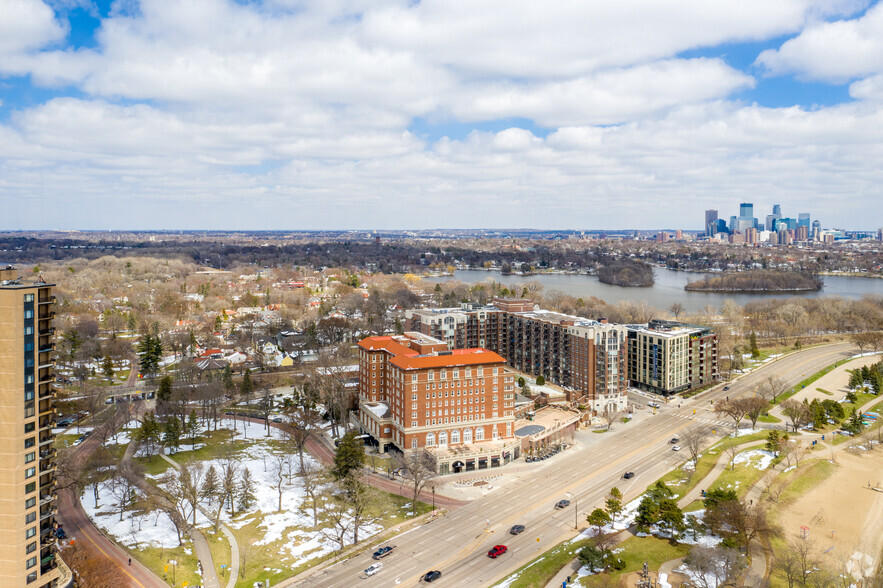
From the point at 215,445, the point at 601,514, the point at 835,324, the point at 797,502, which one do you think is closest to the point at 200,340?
the point at 215,445

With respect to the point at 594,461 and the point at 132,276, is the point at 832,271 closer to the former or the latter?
the point at 594,461

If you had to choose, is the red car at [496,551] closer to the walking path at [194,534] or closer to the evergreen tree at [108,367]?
the walking path at [194,534]

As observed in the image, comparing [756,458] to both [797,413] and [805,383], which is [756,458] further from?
[805,383]

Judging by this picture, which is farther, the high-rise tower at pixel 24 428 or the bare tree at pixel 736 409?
the bare tree at pixel 736 409

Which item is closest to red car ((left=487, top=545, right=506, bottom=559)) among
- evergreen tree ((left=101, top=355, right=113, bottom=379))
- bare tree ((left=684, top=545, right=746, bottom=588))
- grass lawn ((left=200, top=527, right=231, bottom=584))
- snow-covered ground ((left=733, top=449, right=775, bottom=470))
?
bare tree ((left=684, top=545, right=746, bottom=588))

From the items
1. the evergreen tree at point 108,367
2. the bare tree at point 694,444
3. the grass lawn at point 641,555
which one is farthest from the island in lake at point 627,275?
the grass lawn at point 641,555

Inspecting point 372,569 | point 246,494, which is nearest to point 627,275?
point 246,494

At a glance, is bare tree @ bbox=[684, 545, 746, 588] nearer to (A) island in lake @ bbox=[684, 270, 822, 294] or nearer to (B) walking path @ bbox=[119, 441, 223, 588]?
(B) walking path @ bbox=[119, 441, 223, 588]
